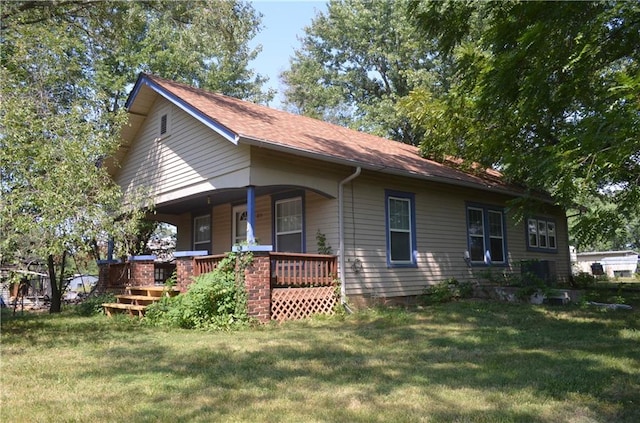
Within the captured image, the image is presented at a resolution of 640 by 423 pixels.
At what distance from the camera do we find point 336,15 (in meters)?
31.5

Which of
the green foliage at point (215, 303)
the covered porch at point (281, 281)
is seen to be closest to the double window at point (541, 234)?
the covered porch at point (281, 281)

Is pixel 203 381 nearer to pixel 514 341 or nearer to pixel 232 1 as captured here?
pixel 514 341

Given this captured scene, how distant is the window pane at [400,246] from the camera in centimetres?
1207

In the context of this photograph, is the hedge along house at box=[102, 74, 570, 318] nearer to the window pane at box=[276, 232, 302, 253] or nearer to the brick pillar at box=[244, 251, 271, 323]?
the window pane at box=[276, 232, 302, 253]

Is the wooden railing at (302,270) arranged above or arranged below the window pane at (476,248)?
below

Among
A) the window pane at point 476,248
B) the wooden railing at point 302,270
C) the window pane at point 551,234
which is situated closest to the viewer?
the wooden railing at point 302,270

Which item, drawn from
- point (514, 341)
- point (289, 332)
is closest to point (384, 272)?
point (289, 332)

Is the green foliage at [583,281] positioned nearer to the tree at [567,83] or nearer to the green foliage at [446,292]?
the green foliage at [446,292]

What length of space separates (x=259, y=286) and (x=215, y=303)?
844mm

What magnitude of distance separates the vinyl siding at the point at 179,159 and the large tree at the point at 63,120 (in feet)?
3.31

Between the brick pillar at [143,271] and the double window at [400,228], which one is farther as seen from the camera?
the brick pillar at [143,271]

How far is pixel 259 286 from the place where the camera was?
30.3ft

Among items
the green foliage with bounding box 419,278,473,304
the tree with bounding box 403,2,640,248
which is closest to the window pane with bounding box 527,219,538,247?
the green foliage with bounding box 419,278,473,304

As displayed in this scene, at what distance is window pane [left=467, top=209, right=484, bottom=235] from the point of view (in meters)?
14.2
